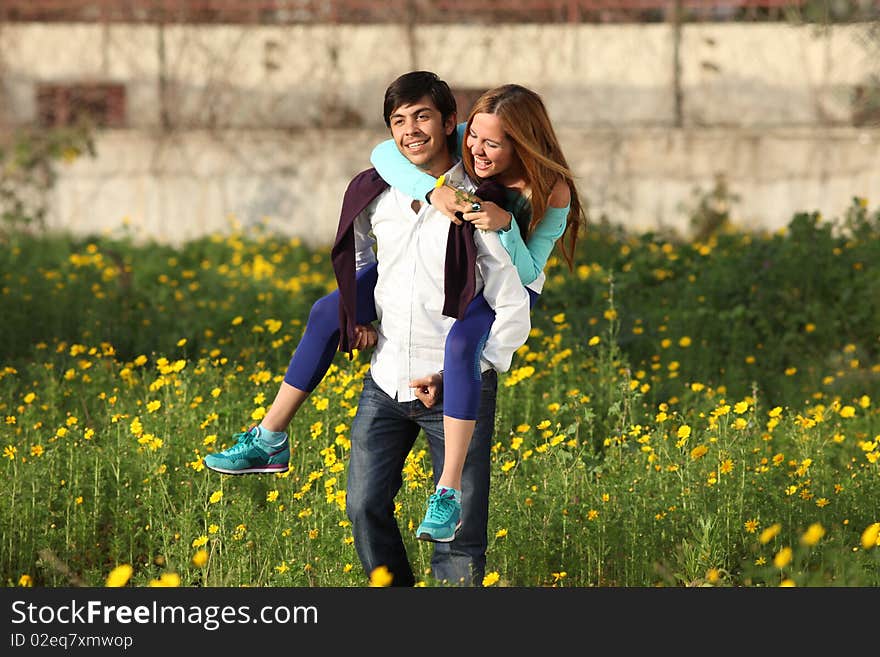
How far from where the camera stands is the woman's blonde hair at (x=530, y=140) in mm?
3131

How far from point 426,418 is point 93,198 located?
8218 mm

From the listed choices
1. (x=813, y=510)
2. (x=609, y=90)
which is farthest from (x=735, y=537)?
(x=609, y=90)

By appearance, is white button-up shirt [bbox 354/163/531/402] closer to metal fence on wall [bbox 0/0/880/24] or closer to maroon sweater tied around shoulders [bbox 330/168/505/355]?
maroon sweater tied around shoulders [bbox 330/168/505/355]

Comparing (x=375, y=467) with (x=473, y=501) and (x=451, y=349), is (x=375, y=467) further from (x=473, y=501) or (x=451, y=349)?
(x=451, y=349)

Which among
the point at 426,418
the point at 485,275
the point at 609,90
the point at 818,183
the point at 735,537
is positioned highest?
the point at 609,90

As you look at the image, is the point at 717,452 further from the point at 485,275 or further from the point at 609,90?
the point at 609,90

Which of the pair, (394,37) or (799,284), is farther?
(394,37)

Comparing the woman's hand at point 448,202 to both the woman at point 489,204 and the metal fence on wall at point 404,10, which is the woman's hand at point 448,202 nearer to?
the woman at point 489,204

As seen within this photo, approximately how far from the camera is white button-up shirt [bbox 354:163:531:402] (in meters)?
3.15

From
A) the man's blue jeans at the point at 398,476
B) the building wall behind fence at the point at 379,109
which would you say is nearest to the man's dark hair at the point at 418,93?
the man's blue jeans at the point at 398,476

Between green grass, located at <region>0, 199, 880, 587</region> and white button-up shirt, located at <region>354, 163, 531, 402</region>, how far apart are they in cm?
53

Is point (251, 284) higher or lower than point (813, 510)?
higher

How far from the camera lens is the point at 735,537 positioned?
A: 13.2 ft

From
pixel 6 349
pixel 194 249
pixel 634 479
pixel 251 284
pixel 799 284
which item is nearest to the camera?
pixel 634 479
